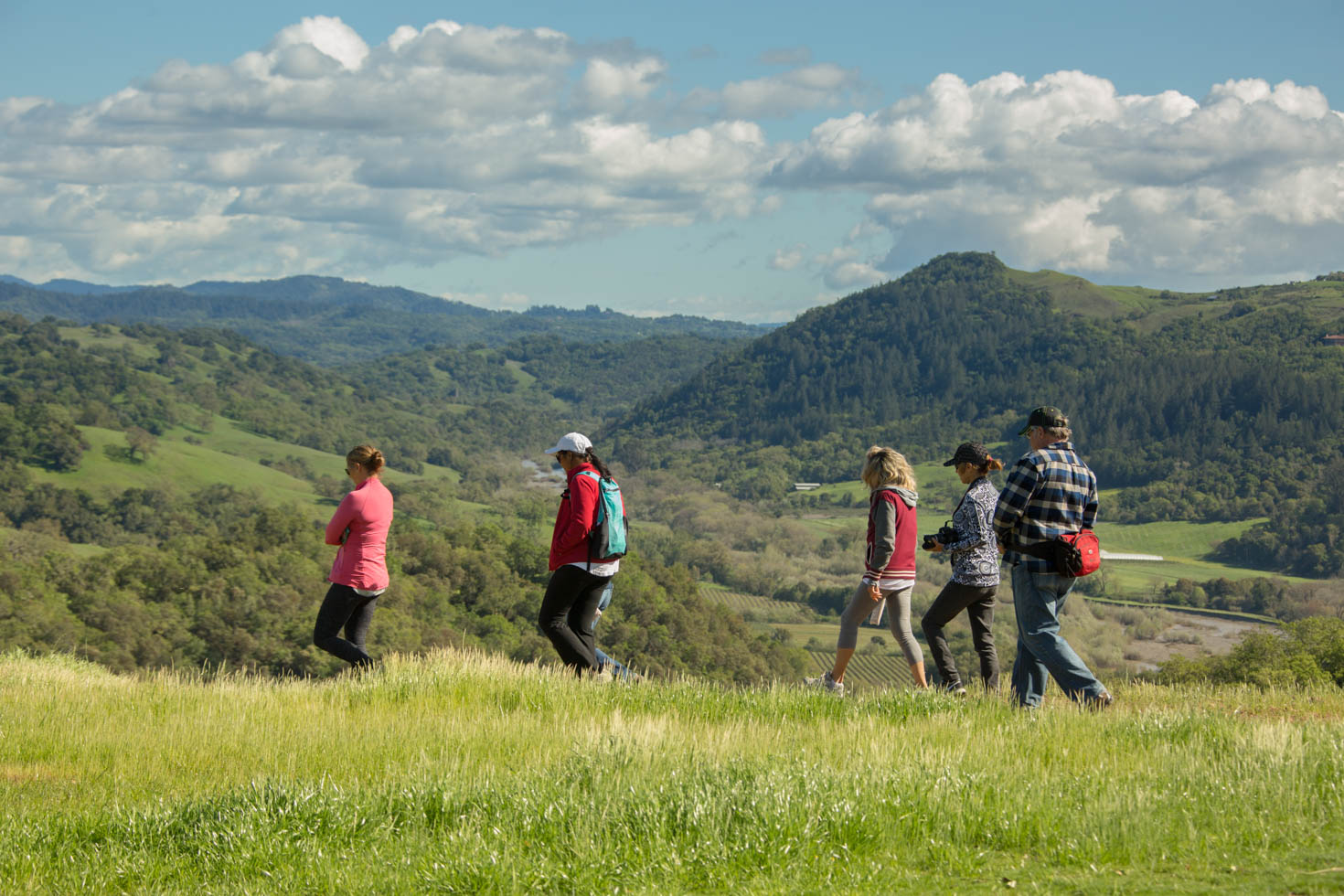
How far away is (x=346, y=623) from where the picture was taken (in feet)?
30.0

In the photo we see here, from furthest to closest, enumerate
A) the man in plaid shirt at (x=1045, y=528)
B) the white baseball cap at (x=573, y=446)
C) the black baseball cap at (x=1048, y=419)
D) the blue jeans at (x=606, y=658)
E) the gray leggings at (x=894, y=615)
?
1. the blue jeans at (x=606, y=658)
2. the gray leggings at (x=894, y=615)
3. the white baseball cap at (x=573, y=446)
4. the black baseball cap at (x=1048, y=419)
5. the man in plaid shirt at (x=1045, y=528)

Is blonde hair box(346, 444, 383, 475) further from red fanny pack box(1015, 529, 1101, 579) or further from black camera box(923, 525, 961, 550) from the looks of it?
red fanny pack box(1015, 529, 1101, 579)

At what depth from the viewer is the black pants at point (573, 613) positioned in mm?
8547

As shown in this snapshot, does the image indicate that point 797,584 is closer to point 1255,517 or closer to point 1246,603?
point 1246,603

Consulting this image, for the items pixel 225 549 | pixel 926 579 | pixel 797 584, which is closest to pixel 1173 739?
pixel 225 549

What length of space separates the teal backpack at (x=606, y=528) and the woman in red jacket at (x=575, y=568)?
0.12 feet

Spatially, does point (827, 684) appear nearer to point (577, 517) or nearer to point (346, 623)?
point (577, 517)

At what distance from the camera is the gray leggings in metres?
8.73

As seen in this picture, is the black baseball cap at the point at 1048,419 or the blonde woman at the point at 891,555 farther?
A: the blonde woman at the point at 891,555

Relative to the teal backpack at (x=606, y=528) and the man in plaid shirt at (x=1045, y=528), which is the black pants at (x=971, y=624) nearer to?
the man in plaid shirt at (x=1045, y=528)

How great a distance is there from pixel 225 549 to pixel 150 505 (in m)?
67.4

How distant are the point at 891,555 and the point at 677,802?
13.4 feet

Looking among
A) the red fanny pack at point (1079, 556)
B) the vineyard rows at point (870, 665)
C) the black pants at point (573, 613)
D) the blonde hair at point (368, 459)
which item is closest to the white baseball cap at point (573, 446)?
the black pants at point (573, 613)

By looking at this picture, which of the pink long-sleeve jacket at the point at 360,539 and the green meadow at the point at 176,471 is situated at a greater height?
the pink long-sleeve jacket at the point at 360,539
